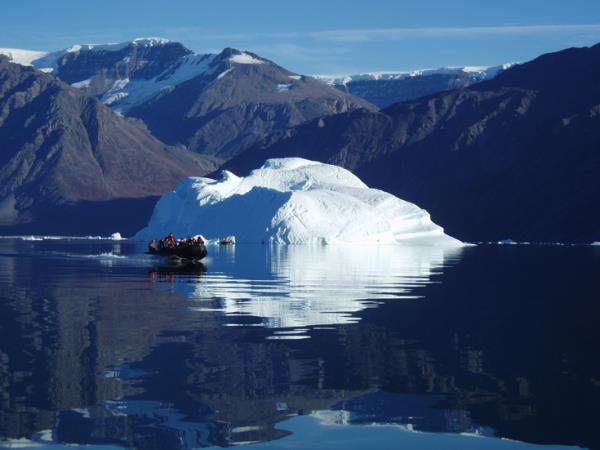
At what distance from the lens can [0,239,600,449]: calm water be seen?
2434 centimetres

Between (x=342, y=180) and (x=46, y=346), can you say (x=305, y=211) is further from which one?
(x=46, y=346)

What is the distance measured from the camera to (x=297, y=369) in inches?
1236

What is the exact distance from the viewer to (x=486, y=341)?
37.7 metres

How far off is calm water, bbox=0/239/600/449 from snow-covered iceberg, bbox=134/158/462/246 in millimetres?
97342

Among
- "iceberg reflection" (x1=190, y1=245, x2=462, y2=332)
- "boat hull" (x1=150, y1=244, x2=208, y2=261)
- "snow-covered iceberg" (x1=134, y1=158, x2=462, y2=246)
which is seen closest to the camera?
"iceberg reflection" (x1=190, y1=245, x2=462, y2=332)

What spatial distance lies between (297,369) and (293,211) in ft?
412

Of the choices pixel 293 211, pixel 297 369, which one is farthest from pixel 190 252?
pixel 293 211

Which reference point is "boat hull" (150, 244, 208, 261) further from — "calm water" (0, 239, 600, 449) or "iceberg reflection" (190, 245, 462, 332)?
"calm water" (0, 239, 600, 449)

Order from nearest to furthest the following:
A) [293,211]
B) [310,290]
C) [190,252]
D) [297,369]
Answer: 1. [297,369]
2. [310,290]
3. [190,252]
4. [293,211]

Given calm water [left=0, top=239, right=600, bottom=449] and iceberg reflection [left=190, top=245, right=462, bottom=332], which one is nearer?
calm water [left=0, top=239, right=600, bottom=449]

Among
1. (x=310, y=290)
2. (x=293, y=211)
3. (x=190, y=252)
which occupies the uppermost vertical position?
(x=293, y=211)

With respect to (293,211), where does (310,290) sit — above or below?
below

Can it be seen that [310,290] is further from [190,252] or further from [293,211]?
[293,211]

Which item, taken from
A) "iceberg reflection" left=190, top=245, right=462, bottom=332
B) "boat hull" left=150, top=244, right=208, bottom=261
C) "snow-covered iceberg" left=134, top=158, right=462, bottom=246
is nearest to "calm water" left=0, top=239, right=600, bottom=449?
"iceberg reflection" left=190, top=245, right=462, bottom=332
